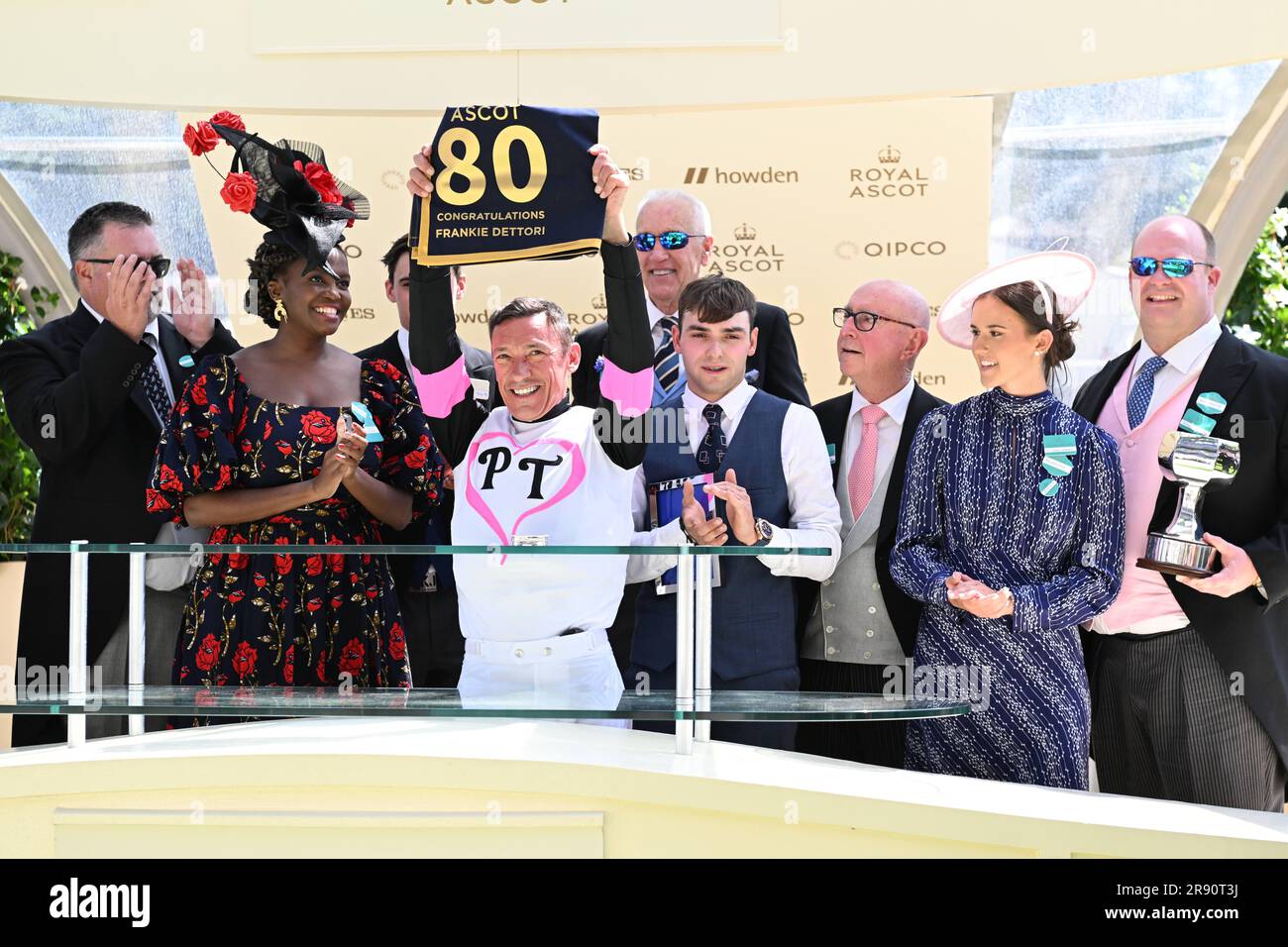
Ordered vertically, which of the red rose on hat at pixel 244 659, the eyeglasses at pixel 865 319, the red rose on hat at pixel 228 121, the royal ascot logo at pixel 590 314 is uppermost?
the red rose on hat at pixel 228 121

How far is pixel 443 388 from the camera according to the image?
3930mm

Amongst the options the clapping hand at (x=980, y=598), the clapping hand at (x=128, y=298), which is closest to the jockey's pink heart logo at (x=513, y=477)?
the clapping hand at (x=980, y=598)

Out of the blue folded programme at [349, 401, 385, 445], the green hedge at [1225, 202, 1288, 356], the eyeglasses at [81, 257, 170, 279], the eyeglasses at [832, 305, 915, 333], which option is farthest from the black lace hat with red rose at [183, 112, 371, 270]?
the green hedge at [1225, 202, 1288, 356]

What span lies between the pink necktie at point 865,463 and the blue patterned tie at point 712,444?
0.40m

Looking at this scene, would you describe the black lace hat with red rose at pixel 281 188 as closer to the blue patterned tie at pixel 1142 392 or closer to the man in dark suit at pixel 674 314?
the man in dark suit at pixel 674 314

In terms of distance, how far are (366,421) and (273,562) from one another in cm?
47

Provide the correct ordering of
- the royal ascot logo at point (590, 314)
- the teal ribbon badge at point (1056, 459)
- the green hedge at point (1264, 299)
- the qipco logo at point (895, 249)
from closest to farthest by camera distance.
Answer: the teal ribbon badge at point (1056, 459) → the qipco logo at point (895, 249) → the royal ascot logo at point (590, 314) → the green hedge at point (1264, 299)

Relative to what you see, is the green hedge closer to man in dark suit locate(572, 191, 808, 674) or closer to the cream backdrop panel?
the cream backdrop panel

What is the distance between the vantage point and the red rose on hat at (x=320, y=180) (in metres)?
4.04

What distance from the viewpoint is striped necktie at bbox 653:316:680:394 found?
4.28 m

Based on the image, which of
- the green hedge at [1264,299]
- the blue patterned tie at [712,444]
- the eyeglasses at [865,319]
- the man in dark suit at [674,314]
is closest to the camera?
the blue patterned tie at [712,444]

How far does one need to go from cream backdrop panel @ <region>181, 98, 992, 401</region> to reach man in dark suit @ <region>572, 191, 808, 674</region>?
184 cm
